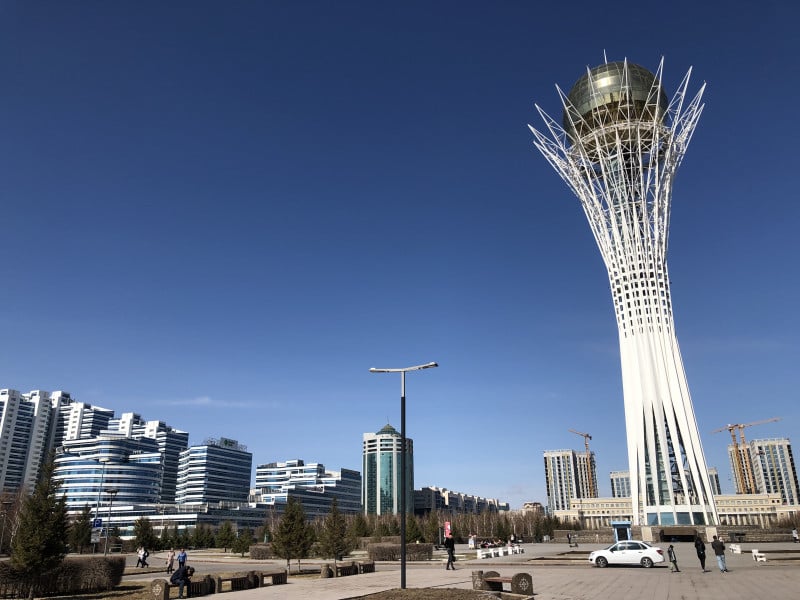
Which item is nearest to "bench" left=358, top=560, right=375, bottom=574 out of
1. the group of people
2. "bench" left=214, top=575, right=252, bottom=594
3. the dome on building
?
"bench" left=214, top=575, right=252, bottom=594

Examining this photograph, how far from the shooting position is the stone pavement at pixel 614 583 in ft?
66.7

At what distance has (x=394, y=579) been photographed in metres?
28.4

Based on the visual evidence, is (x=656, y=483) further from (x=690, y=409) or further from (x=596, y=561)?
(x=596, y=561)

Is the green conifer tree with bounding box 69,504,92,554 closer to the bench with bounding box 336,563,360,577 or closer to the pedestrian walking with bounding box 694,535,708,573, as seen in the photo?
the bench with bounding box 336,563,360,577

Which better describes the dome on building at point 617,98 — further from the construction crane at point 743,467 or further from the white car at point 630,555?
the construction crane at point 743,467

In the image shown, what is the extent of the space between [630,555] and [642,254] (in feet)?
158

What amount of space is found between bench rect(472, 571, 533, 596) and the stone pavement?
59 cm

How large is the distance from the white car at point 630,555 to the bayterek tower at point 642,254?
40733mm

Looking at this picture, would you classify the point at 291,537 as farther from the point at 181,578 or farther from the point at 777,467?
the point at 777,467

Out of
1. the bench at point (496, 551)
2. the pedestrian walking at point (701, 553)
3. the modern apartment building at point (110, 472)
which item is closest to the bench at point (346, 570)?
the bench at point (496, 551)

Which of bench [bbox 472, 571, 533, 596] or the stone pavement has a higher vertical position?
bench [bbox 472, 571, 533, 596]

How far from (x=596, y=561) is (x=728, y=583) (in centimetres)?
1092

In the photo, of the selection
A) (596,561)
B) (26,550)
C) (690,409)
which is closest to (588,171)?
(690,409)

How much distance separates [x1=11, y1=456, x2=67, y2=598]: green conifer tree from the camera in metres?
22.5
